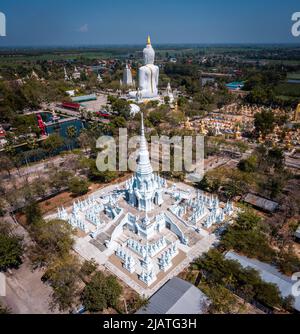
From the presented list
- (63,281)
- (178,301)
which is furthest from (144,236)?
(63,281)

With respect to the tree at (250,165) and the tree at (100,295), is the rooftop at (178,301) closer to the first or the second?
the tree at (100,295)

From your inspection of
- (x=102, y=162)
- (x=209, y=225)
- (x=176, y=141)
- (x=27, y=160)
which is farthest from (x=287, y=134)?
(x=27, y=160)

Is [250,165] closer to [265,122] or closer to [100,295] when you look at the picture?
[265,122]

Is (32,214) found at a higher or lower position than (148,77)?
lower

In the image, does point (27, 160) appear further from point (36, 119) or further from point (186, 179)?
point (186, 179)

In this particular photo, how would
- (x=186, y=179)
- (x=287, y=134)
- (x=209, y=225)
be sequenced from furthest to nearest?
(x=287, y=134)
(x=186, y=179)
(x=209, y=225)

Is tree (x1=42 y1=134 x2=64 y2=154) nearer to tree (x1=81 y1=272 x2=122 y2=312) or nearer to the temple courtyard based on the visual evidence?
the temple courtyard
